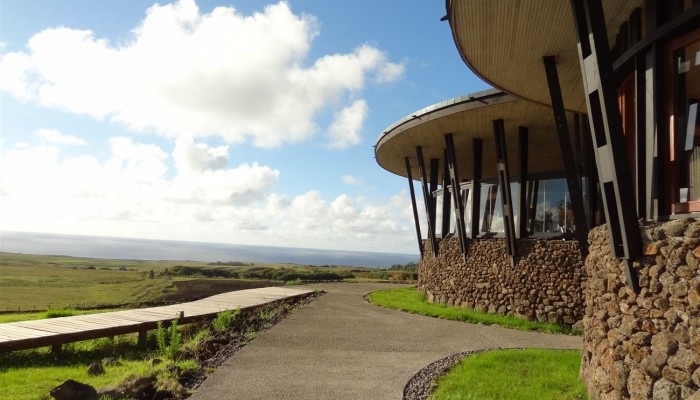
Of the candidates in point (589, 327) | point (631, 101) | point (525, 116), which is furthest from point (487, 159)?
point (589, 327)

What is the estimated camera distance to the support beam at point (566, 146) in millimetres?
9195

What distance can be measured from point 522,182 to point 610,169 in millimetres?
9281

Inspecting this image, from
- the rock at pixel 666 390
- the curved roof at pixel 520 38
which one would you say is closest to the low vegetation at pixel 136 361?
the rock at pixel 666 390

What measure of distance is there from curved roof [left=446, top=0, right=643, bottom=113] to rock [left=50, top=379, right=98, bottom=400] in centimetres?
751

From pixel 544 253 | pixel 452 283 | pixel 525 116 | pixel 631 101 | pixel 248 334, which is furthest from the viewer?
pixel 452 283

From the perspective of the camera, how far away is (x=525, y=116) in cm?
1408

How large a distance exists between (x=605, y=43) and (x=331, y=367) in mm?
5911

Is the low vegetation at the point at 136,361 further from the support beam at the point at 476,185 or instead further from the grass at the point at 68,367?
the support beam at the point at 476,185

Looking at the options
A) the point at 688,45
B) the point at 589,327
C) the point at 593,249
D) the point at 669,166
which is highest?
the point at 688,45

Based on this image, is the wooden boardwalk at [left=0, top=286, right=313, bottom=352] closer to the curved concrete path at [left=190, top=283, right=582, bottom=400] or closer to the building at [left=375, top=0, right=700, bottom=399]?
the curved concrete path at [left=190, top=283, right=582, bottom=400]

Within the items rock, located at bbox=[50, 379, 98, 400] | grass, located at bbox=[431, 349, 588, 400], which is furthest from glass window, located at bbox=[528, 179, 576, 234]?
rock, located at bbox=[50, 379, 98, 400]

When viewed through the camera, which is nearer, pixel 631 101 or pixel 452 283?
pixel 631 101

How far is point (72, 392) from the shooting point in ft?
18.6

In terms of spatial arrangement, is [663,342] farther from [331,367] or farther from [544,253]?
[544,253]
